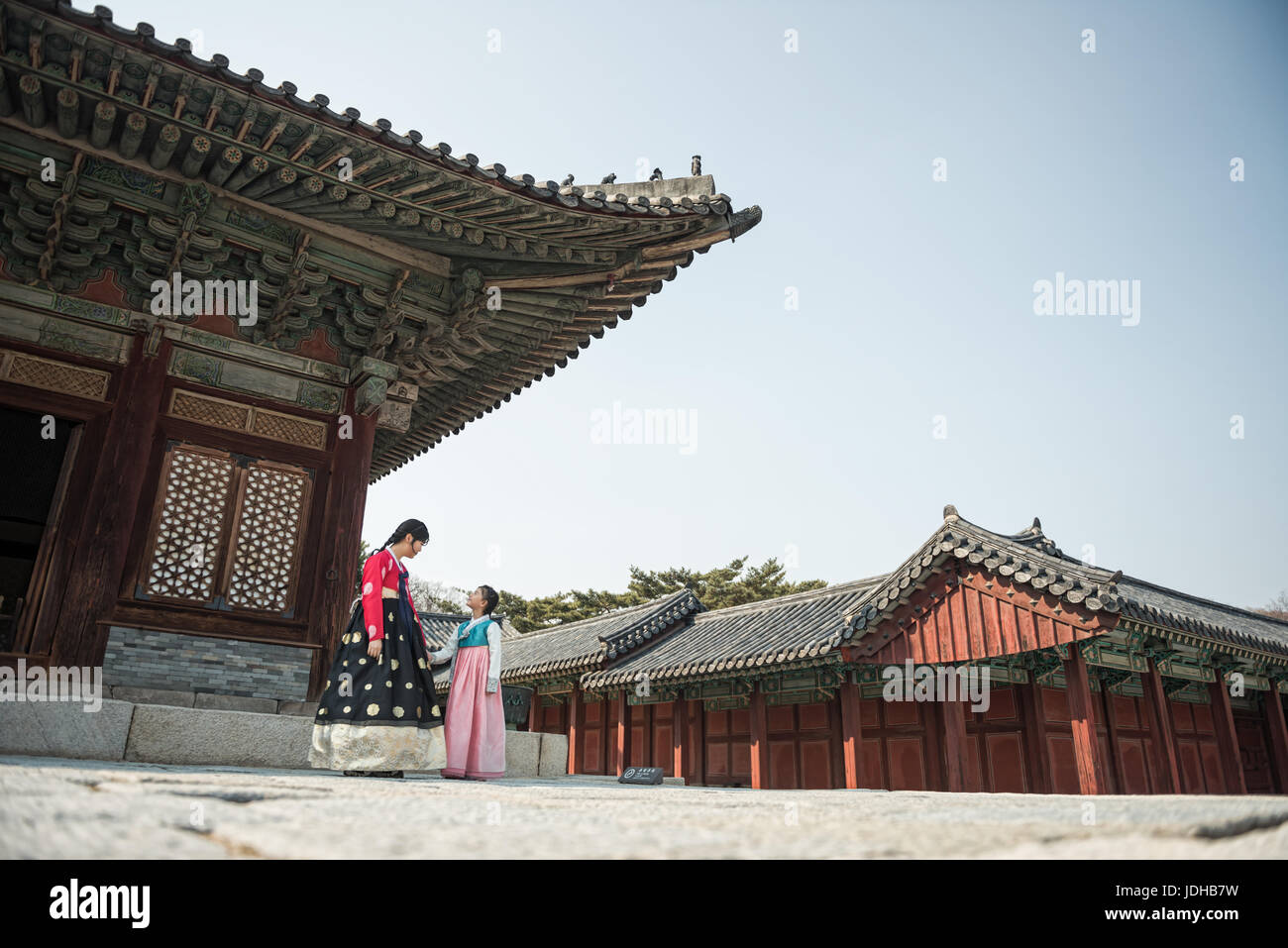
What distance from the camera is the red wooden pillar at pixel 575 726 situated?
17.5m

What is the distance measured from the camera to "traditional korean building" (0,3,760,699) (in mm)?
4961

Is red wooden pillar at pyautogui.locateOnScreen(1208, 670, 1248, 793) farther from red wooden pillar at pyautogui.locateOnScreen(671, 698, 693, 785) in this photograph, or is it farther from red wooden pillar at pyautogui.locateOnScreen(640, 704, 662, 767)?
red wooden pillar at pyautogui.locateOnScreen(640, 704, 662, 767)

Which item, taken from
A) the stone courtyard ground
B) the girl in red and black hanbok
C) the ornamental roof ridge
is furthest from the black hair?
the ornamental roof ridge

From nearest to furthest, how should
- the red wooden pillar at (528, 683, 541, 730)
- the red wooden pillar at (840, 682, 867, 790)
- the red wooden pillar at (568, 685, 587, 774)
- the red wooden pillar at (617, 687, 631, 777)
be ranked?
1. the red wooden pillar at (840, 682, 867, 790)
2. the red wooden pillar at (617, 687, 631, 777)
3. the red wooden pillar at (568, 685, 587, 774)
4. the red wooden pillar at (528, 683, 541, 730)

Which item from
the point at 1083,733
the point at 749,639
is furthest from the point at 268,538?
the point at 749,639

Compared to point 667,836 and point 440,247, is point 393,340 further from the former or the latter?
point 667,836

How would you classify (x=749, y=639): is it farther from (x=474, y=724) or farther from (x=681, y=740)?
(x=474, y=724)

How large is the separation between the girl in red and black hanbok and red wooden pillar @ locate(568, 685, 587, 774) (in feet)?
44.1

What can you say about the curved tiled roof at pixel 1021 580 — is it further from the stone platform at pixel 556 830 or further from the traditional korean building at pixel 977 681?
the stone platform at pixel 556 830

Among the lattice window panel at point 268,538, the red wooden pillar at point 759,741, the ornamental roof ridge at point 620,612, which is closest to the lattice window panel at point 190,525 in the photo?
the lattice window panel at point 268,538

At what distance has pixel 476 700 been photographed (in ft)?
16.9

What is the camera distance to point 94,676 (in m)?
5.17
